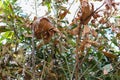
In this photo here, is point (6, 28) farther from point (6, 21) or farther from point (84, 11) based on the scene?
point (84, 11)

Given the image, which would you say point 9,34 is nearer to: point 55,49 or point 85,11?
point 55,49

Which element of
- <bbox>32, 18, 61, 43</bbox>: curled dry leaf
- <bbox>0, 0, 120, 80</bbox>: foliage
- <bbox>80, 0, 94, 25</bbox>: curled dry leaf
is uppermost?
<bbox>80, 0, 94, 25</bbox>: curled dry leaf

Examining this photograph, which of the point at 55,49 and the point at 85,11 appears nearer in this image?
the point at 85,11

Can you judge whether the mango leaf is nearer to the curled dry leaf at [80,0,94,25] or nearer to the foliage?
the foliage

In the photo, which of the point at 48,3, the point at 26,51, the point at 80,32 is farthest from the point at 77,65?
the point at 48,3

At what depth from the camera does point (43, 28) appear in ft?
2.56

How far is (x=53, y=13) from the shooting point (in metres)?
1.05

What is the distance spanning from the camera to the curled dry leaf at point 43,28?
0.76m

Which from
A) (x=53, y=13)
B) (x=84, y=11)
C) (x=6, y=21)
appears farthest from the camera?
(x=53, y=13)

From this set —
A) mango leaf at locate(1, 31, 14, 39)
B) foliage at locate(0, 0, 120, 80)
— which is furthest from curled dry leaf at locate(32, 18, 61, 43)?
mango leaf at locate(1, 31, 14, 39)

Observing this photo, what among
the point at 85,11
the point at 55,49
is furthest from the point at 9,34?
the point at 85,11

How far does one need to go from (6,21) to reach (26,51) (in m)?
0.13

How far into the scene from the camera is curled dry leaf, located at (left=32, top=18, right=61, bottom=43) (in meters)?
0.76

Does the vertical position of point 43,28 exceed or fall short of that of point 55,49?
it exceeds it
